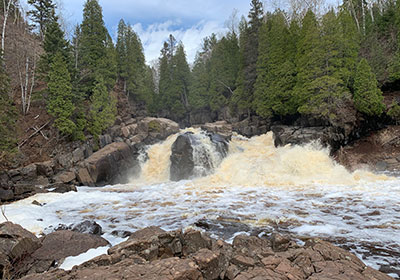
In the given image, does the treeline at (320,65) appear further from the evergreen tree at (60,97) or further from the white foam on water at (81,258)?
the evergreen tree at (60,97)

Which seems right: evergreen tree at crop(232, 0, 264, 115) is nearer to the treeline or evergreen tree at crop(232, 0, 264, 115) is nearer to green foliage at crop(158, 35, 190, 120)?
the treeline

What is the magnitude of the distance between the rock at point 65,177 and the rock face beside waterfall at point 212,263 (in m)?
14.2

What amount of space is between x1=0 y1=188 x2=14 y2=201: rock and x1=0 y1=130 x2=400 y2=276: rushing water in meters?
1.42

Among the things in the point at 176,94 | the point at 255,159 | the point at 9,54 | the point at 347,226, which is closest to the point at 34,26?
the point at 9,54

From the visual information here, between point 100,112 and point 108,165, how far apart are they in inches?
265

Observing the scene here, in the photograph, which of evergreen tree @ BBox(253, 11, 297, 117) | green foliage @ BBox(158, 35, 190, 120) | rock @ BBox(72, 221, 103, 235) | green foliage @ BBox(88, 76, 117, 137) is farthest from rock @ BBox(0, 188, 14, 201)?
green foliage @ BBox(158, 35, 190, 120)

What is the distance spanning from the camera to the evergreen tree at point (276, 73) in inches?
925

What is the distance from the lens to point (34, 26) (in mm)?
32531

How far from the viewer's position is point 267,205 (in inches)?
406

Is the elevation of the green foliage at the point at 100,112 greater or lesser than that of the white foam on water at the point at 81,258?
greater

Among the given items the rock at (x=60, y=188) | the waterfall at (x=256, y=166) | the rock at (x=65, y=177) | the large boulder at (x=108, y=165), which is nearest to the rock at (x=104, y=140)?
the large boulder at (x=108, y=165)

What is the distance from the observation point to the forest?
1889cm

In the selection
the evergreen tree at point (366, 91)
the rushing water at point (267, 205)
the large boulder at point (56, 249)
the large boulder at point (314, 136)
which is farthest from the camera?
the evergreen tree at point (366, 91)

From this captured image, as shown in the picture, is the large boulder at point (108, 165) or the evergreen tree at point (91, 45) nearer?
the large boulder at point (108, 165)
